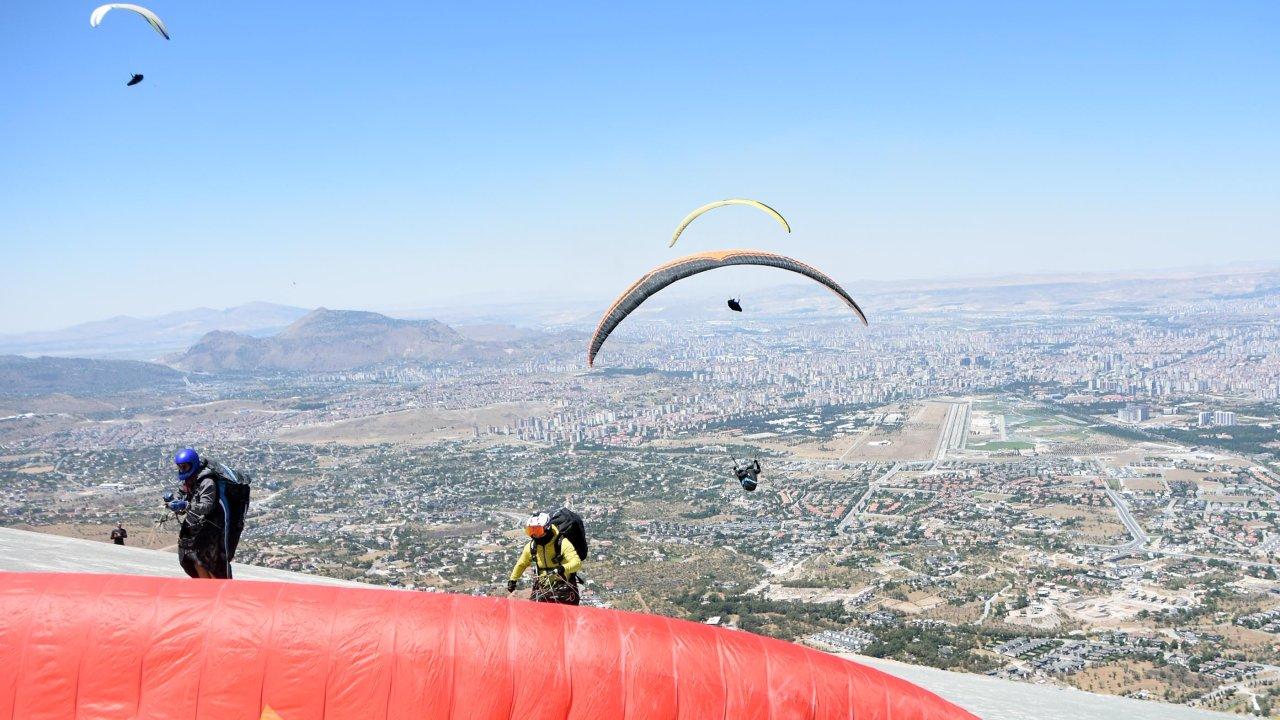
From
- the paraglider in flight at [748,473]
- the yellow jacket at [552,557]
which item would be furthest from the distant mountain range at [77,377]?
the yellow jacket at [552,557]

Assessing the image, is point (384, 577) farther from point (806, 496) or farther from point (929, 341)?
point (929, 341)

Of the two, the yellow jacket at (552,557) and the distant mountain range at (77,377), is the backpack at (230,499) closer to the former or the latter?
the yellow jacket at (552,557)

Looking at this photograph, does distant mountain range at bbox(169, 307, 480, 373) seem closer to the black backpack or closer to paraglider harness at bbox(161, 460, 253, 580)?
paraglider harness at bbox(161, 460, 253, 580)

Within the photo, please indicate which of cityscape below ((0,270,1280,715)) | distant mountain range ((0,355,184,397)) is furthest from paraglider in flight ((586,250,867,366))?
distant mountain range ((0,355,184,397))

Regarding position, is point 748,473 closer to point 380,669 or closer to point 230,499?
→ point 230,499

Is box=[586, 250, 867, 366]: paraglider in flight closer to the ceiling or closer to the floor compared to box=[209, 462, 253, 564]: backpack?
closer to the ceiling
